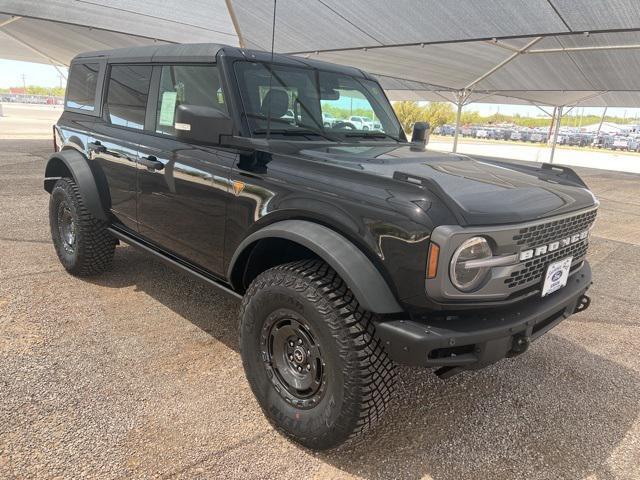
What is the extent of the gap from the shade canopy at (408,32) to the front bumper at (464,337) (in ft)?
23.5

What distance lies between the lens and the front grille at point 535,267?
205 centimetres

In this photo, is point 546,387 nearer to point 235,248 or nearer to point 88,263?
point 235,248

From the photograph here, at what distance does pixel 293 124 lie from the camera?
2854 mm

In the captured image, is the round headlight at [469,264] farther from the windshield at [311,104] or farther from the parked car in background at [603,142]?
the parked car in background at [603,142]

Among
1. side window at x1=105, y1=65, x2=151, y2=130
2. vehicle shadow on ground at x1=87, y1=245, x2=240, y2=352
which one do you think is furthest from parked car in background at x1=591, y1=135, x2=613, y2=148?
side window at x1=105, y1=65, x2=151, y2=130

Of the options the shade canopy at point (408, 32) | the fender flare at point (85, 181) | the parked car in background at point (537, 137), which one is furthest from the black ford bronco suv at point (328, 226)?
the parked car in background at point (537, 137)

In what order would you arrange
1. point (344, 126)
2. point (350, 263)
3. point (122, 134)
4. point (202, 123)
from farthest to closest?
1. point (122, 134)
2. point (344, 126)
3. point (202, 123)
4. point (350, 263)

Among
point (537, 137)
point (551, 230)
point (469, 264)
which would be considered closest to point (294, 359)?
point (469, 264)

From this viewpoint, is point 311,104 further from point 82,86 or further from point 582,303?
point 82,86

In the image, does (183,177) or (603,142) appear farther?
(603,142)

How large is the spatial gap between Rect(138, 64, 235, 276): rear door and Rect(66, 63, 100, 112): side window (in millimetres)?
997

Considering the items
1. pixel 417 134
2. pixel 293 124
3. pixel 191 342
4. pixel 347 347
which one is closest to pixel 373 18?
pixel 417 134

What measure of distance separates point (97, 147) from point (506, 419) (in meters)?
3.40

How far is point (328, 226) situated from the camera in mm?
2180
